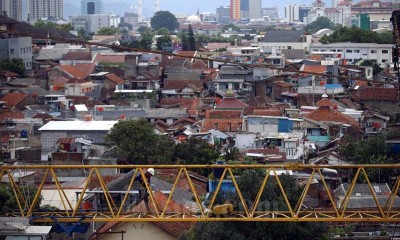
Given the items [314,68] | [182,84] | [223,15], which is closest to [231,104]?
[182,84]

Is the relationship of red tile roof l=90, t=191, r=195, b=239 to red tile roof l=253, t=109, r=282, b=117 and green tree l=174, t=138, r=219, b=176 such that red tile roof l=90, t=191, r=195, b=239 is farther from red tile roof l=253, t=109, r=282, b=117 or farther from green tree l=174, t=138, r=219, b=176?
red tile roof l=253, t=109, r=282, b=117

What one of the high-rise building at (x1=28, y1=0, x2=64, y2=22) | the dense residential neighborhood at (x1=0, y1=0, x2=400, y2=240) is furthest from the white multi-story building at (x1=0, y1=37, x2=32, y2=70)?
the high-rise building at (x1=28, y1=0, x2=64, y2=22)

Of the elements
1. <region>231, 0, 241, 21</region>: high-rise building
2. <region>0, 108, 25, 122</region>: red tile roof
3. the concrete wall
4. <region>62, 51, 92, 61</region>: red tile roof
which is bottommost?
the concrete wall

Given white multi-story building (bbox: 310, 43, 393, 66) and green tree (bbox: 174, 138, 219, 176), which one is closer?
green tree (bbox: 174, 138, 219, 176)

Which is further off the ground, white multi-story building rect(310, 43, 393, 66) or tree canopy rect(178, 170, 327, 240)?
white multi-story building rect(310, 43, 393, 66)

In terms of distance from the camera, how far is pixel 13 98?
18828mm

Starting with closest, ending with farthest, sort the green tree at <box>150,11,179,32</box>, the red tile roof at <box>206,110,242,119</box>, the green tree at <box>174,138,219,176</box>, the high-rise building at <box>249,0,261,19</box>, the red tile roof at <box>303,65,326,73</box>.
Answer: the green tree at <box>174,138,219,176</box> < the red tile roof at <box>206,110,242,119</box> < the red tile roof at <box>303,65,326,73</box> < the green tree at <box>150,11,179,32</box> < the high-rise building at <box>249,0,261,19</box>

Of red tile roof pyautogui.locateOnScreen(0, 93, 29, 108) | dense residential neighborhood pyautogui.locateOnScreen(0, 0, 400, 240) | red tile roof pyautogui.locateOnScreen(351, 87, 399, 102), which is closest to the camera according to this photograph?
dense residential neighborhood pyautogui.locateOnScreen(0, 0, 400, 240)

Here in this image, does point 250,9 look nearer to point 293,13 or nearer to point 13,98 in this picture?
point 293,13

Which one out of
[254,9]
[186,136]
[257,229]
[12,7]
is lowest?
[186,136]

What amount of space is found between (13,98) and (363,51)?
1352 cm

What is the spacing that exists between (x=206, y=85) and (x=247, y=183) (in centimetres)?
1282

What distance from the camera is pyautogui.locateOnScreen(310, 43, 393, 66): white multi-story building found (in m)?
29.7

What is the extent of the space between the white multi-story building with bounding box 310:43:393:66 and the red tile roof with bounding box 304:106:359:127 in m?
13.1
